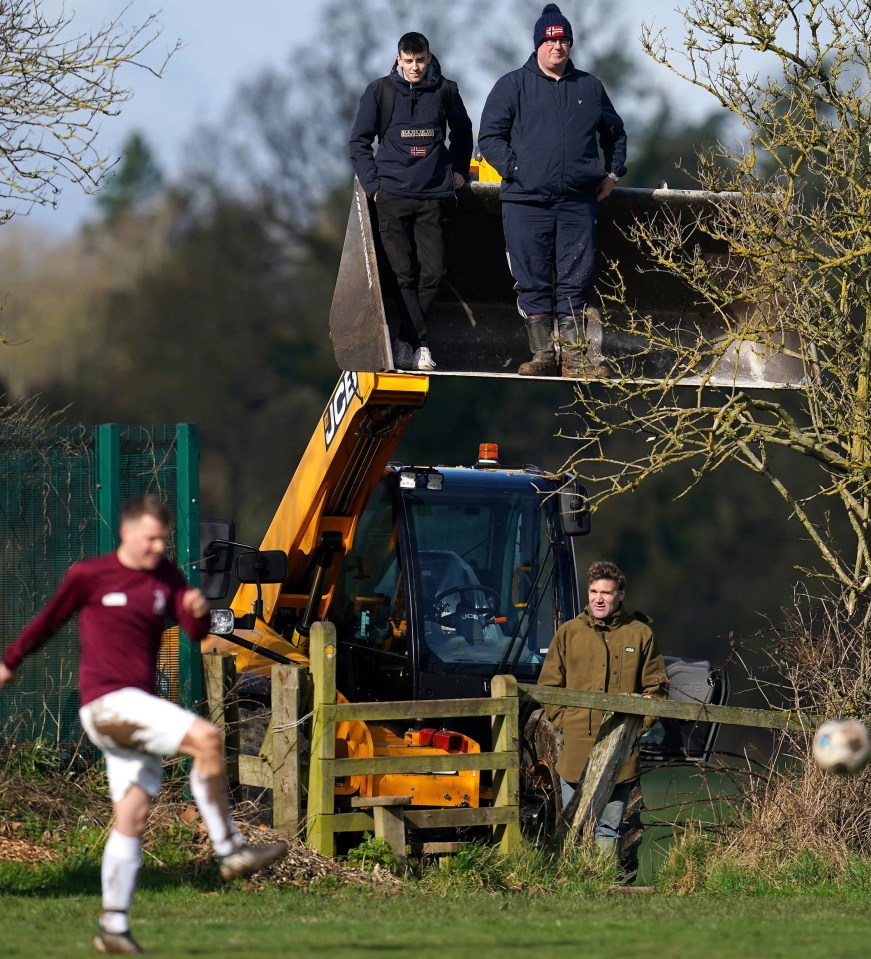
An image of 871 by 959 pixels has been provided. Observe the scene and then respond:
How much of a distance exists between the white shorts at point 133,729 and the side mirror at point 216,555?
11.8 ft

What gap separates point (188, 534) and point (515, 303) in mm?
3418

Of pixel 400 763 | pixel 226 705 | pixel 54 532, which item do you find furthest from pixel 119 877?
pixel 54 532

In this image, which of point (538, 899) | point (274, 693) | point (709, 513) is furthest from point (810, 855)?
point (709, 513)

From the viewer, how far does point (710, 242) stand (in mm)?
12383

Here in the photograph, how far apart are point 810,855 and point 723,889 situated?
590mm

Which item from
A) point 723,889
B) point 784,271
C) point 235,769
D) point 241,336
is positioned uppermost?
point 241,336

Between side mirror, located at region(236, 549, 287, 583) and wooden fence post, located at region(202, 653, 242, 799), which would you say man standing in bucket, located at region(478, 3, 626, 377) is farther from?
wooden fence post, located at region(202, 653, 242, 799)

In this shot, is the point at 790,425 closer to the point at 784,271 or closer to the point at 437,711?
the point at 784,271

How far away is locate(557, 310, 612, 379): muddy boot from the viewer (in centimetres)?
1078

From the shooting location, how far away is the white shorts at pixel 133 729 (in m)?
6.82

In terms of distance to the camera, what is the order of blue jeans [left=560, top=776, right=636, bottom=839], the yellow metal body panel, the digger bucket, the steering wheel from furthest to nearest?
the yellow metal body panel → the steering wheel → the digger bucket → blue jeans [left=560, top=776, right=636, bottom=839]

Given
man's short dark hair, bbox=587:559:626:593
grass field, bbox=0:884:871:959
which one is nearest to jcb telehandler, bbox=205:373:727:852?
man's short dark hair, bbox=587:559:626:593

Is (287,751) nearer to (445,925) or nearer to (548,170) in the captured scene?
(445,925)

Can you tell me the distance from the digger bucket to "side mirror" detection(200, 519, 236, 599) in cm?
148
